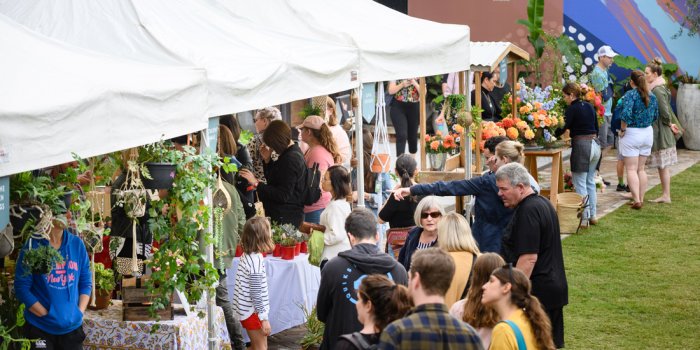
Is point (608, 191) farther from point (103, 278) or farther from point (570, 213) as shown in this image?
point (103, 278)

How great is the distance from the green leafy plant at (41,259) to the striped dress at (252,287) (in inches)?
79.6

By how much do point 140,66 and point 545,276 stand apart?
2.79 metres

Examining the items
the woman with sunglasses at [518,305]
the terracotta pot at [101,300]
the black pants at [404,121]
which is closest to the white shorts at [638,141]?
the black pants at [404,121]

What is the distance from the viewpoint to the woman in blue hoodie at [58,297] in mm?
6031

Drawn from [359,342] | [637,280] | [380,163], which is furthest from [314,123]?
[359,342]

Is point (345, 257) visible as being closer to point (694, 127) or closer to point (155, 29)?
point (155, 29)

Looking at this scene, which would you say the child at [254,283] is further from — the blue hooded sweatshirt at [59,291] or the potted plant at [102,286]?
the blue hooded sweatshirt at [59,291]

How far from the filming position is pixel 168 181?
640 centimetres

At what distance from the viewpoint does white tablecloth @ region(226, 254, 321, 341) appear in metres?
8.53

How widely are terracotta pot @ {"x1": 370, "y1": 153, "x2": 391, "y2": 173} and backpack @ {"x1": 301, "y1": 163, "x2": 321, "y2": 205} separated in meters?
1.20

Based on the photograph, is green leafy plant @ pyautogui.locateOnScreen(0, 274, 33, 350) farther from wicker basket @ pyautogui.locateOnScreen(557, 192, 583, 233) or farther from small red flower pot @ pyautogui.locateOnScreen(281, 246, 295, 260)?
wicker basket @ pyautogui.locateOnScreen(557, 192, 583, 233)

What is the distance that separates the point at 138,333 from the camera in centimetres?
665

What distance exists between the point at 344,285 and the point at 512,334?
3.98 ft

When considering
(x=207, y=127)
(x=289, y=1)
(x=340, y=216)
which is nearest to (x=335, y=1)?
(x=289, y=1)
